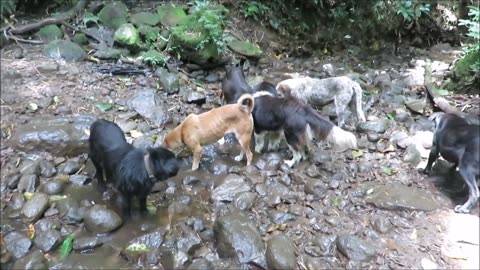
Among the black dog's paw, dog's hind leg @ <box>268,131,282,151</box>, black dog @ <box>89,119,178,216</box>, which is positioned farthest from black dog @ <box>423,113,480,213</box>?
black dog @ <box>89,119,178,216</box>

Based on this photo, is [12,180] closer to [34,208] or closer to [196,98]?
[34,208]

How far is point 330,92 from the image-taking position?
302 inches

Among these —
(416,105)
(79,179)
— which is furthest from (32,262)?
(416,105)

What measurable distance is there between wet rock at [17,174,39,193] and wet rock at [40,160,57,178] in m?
0.20

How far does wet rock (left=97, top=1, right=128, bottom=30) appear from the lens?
969 centimetres

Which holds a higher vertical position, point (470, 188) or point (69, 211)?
point (470, 188)

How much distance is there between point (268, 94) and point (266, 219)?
230 cm

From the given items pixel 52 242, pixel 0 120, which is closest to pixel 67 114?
pixel 0 120

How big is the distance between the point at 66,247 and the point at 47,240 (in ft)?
0.78

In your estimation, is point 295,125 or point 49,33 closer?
point 295,125

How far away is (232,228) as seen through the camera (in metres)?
4.70

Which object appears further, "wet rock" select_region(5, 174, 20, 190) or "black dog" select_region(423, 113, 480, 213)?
"wet rock" select_region(5, 174, 20, 190)

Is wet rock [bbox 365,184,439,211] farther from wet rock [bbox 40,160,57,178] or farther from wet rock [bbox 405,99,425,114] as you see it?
wet rock [bbox 40,160,57,178]

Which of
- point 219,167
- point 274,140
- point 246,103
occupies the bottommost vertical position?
point 219,167
